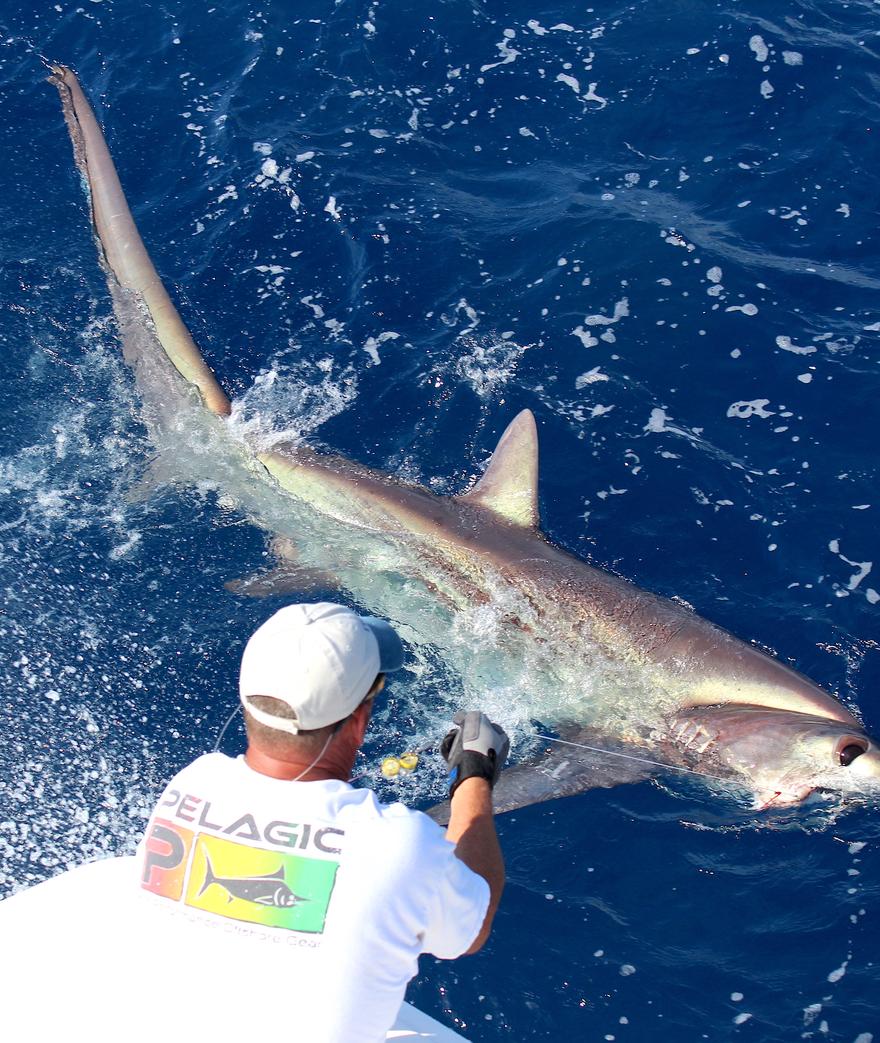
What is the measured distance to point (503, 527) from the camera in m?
5.66

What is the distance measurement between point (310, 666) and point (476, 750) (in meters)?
0.73

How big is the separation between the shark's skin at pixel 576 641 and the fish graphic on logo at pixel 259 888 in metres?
2.67

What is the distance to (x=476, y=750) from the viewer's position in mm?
2869

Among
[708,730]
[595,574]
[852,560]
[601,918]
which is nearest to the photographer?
[601,918]

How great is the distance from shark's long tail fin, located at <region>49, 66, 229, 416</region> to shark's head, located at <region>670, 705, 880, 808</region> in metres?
3.31

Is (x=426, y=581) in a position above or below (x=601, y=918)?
above

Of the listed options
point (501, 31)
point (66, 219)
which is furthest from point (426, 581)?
point (501, 31)

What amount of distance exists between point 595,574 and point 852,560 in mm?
1632

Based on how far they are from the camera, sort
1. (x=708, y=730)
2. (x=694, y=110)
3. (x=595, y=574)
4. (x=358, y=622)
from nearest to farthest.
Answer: (x=358, y=622) < (x=708, y=730) < (x=595, y=574) < (x=694, y=110)

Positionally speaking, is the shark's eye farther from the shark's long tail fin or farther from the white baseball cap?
the shark's long tail fin

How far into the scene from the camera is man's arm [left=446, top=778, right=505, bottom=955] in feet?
8.04

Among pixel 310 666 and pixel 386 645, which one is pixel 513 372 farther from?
pixel 310 666

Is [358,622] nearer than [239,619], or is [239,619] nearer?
[358,622]

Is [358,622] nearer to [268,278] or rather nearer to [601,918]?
[601,918]
